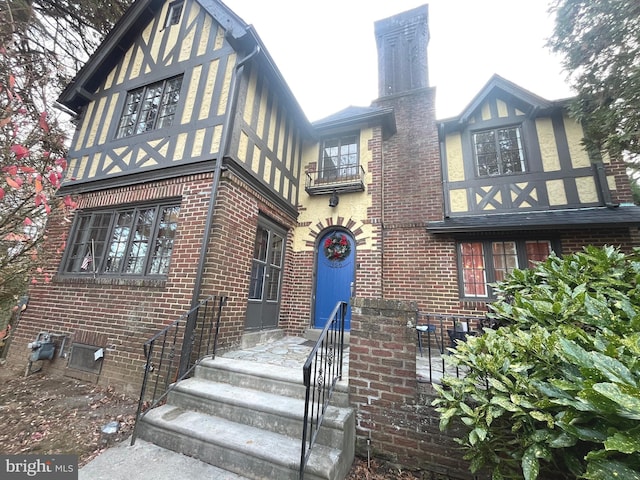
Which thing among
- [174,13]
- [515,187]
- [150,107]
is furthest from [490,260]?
[174,13]

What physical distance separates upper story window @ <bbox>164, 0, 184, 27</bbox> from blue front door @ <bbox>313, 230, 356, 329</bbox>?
629cm

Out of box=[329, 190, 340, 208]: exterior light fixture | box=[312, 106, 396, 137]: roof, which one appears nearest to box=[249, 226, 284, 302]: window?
box=[329, 190, 340, 208]: exterior light fixture

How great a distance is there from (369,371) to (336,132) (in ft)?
21.4

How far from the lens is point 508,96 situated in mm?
6613

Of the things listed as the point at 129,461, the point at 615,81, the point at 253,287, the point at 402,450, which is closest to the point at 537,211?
the point at 615,81

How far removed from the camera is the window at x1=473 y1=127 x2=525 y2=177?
20.8 ft

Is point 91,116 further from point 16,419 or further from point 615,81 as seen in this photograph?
point 615,81

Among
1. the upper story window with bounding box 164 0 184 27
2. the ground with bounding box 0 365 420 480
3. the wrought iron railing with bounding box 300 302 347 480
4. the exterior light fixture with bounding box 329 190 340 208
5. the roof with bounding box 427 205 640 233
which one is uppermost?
the upper story window with bounding box 164 0 184 27

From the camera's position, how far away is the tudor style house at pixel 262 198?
15.0ft

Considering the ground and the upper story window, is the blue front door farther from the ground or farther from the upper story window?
the upper story window

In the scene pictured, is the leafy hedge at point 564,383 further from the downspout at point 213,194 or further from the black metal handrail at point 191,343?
the downspout at point 213,194

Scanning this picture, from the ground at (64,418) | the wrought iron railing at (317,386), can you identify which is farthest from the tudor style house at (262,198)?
the wrought iron railing at (317,386)

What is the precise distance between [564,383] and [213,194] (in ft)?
14.9

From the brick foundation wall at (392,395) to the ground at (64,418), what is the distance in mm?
202
